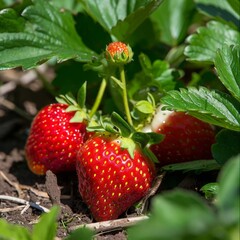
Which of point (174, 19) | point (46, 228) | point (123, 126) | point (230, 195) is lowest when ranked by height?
point (174, 19)

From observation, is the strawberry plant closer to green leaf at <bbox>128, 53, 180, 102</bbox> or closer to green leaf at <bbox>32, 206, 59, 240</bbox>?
green leaf at <bbox>128, 53, 180, 102</bbox>

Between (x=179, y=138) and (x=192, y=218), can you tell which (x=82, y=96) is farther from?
(x=192, y=218)

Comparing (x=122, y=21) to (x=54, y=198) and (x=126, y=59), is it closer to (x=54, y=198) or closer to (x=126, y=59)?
(x=126, y=59)

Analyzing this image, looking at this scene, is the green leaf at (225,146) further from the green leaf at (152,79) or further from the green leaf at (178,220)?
the green leaf at (178,220)

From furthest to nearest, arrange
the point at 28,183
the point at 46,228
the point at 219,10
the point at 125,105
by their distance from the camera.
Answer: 1. the point at 219,10
2. the point at 28,183
3. the point at 125,105
4. the point at 46,228

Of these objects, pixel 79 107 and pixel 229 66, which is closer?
pixel 229 66

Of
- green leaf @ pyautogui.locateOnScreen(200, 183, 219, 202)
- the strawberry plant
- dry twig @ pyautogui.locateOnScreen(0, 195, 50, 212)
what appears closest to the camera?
green leaf @ pyautogui.locateOnScreen(200, 183, 219, 202)

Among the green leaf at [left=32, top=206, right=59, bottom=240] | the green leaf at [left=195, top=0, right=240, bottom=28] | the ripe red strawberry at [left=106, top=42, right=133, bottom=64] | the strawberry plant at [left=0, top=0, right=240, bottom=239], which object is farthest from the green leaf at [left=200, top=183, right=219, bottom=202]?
the green leaf at [left=195, top=0, right=240, bottom=28]

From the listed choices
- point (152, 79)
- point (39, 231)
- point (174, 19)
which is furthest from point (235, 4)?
point (39, 231)

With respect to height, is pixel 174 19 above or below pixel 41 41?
below
